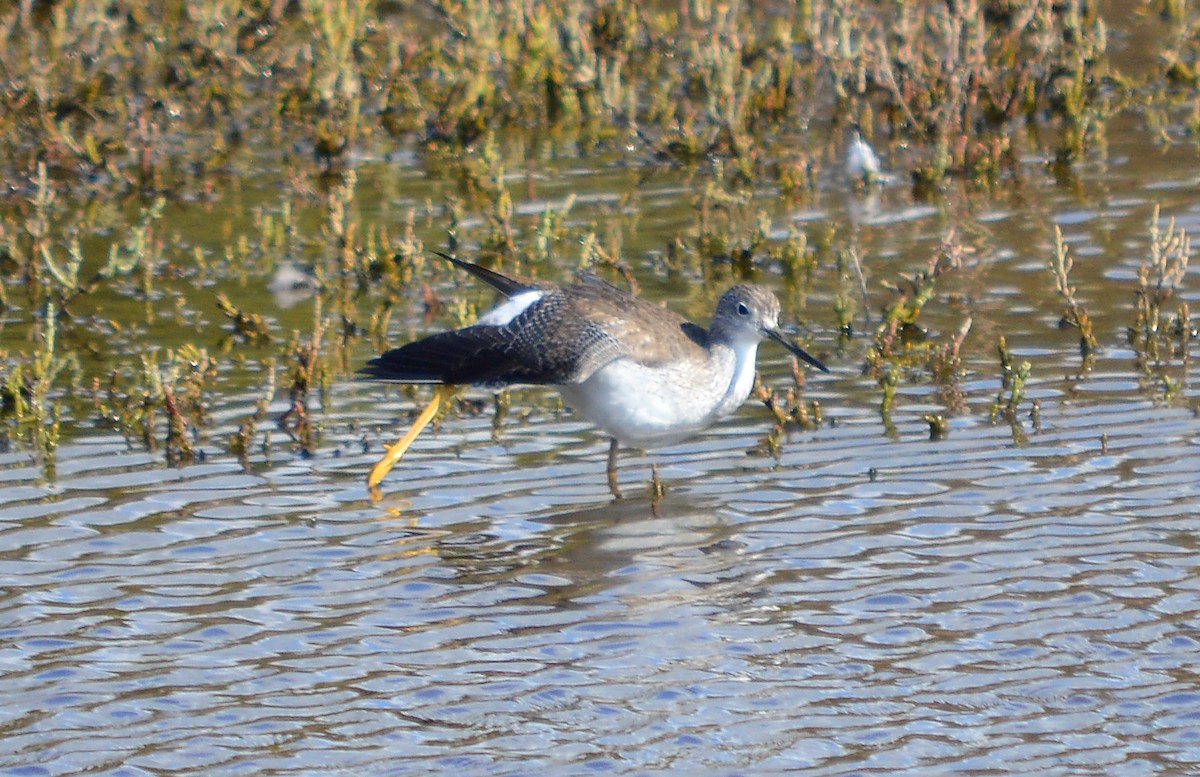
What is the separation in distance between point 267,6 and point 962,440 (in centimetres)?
739

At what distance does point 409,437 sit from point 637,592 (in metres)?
1.61

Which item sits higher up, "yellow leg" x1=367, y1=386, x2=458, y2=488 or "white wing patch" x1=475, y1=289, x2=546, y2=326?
"white wing patch" x1=475, y1=289, x2=546, y2=326

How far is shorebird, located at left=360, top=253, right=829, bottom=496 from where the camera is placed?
6785 mm

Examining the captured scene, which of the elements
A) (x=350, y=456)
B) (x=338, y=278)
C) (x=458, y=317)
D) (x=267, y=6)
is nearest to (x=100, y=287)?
(x=338, y=278)

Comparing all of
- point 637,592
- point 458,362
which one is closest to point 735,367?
point 458,362

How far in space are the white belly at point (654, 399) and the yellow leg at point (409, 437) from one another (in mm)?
594

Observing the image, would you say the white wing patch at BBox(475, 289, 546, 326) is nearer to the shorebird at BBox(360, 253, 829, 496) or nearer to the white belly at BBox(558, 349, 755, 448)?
the shorebird at BBox(360, 253, 829, 496)

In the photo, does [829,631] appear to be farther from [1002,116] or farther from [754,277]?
[1002,116]

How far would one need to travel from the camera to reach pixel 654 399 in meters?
6.73

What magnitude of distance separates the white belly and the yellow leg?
0.59m

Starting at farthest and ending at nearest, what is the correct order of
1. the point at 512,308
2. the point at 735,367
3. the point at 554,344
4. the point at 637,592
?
the point at 512,308
the point at 735,367
the point at 554,344
the point at 637,592

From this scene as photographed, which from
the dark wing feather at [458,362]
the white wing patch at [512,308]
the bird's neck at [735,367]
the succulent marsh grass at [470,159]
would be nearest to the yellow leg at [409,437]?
the dark wing feather at [458,362]

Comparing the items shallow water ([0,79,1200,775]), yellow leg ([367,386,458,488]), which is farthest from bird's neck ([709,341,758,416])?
yellow leg ([367,386,458,488])

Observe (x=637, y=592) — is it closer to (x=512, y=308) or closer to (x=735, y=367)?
(x=735, y=367)
